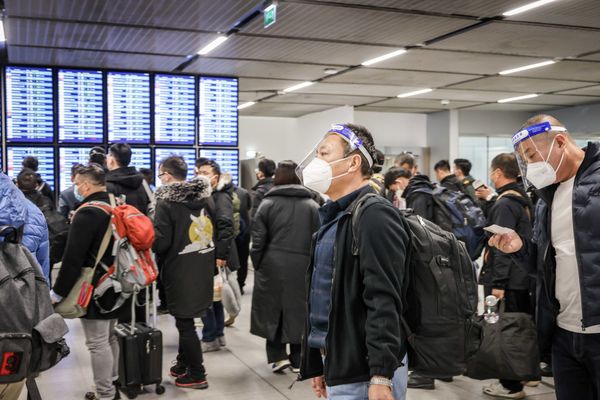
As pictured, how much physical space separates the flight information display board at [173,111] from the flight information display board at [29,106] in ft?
4.11

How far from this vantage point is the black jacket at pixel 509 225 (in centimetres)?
462

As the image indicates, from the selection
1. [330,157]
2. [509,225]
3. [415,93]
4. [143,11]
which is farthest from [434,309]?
[415,93]

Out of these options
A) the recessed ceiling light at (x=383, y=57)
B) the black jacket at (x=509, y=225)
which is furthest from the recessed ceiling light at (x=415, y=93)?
the black jacket at (x=509, y=225)

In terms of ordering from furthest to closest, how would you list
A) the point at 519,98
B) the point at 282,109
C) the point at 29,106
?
the point at 282,109
the point at 519,98
the point at 29,106

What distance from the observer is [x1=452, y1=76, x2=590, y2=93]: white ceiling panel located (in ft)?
30.6

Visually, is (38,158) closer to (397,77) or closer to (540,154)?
(397,77)

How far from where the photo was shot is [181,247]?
464 centimetres

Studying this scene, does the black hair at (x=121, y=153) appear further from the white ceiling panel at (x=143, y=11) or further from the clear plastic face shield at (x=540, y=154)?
the clear plastic face shield at (x=540, y=154)

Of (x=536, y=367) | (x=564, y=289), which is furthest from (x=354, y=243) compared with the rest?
(x=536, y=367)

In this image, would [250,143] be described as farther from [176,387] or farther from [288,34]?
[176,387]

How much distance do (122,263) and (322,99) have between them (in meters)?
7.83

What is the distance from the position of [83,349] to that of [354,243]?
4378mm

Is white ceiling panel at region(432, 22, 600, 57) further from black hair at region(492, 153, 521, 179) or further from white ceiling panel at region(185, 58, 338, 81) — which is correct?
white ceiling panel at region(185, 58, 338, 81)

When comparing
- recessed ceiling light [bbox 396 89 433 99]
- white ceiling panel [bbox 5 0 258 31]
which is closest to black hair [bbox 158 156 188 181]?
white ceiling panel [bbox 5 0 258 31]
